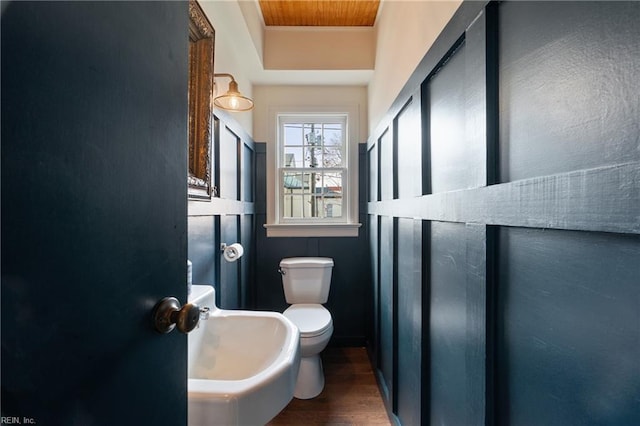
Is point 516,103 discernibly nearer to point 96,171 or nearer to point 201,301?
point 96,171

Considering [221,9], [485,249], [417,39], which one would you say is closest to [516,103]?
[485,249]

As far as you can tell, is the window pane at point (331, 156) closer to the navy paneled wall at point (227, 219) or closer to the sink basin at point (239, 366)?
the navy paneled wall at point (227, 219)

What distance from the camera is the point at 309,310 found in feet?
7.02

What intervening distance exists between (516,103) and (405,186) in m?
0.75

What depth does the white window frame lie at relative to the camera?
99.2 inches

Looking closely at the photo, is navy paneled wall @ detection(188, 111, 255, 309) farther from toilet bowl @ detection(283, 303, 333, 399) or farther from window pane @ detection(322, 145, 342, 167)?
window pane @ detection(322, 145, 342, 167)

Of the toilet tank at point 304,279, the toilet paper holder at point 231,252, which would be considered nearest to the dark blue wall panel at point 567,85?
the toilet paper holder at point 231,252

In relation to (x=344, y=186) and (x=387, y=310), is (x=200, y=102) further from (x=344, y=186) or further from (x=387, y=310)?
(x=344, y=186)

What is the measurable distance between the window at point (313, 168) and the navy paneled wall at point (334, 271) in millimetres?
216

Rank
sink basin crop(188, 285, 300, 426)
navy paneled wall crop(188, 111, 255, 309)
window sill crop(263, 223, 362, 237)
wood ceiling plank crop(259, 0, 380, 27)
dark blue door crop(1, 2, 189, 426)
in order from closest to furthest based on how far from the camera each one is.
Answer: dark blue door crop(1, 2, 189, 426) → sink basin crop(188, 285, 300, 426) → navy paneled wall crop(188, 111, 255, 309) → wood ceiling plank crop(259, 0, 380, 27) → window sill crop(263, 223, 362, 237)

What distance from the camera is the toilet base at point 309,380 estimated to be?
186cm

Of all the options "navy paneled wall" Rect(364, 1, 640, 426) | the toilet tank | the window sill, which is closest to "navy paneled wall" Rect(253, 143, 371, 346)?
the window sill

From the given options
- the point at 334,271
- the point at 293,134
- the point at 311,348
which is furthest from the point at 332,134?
the point at 311,348

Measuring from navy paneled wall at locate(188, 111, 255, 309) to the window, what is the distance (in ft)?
1.10
